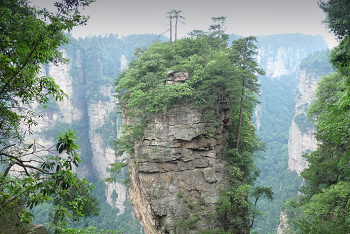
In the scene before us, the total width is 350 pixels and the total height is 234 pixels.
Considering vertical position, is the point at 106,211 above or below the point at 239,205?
below

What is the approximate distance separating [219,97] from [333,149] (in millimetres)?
6351

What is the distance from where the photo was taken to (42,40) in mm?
3111

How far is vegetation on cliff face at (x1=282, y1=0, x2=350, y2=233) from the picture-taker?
5.35 m

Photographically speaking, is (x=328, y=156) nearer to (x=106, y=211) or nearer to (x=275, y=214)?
(x=275, y=214)

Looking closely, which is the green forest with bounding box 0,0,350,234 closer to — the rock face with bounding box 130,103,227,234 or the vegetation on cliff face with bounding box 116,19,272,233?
the vegetation on cliff face with bounding box 116,19,272,233

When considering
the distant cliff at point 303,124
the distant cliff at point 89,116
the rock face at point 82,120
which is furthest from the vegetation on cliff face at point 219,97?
the rock face at point 82,120

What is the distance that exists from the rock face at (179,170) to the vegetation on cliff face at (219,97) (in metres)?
0.59

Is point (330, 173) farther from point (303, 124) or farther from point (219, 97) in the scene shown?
point (303, 124)

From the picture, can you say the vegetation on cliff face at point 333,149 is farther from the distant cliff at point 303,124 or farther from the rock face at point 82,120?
the rock face at point 82,120

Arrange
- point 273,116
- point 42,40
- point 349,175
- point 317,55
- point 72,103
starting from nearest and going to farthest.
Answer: point 42,40 → point 349,175 → point 72,103 → point 317,55 → point 273,116

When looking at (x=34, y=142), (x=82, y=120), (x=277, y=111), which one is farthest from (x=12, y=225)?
(x=277, y=111)

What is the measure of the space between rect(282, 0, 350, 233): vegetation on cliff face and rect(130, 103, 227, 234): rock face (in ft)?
16.0

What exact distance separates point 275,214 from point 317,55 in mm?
54472

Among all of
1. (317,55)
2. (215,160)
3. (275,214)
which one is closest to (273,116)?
(317,55)
